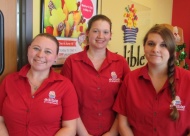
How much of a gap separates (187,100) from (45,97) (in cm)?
97

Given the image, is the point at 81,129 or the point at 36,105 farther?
the point at 81,129

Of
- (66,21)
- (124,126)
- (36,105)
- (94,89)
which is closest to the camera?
(36,105)

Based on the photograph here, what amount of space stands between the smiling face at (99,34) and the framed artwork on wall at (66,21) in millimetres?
463

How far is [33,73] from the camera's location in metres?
1.68

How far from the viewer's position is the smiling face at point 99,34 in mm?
1894

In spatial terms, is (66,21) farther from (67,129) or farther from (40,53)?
(67,129)

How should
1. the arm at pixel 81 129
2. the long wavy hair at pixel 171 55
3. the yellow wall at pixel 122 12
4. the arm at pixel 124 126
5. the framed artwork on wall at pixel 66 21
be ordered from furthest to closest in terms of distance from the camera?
the yellow wall at pixel 122 12 → the framed artwork on wall at pixel 66 21 → the arm at pixel 81 129 → the arm at pixel 124 126 → the long wavy hair at pixel 171 55

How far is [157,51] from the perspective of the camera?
5.15 ft

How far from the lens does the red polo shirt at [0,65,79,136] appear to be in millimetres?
1527

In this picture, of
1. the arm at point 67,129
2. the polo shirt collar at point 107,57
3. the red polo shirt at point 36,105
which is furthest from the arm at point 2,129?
the polo shirt collar at point 107,57

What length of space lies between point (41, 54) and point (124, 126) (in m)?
0.83

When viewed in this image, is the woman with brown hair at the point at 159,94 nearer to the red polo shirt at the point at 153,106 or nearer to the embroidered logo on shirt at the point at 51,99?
the red polo shirt at the point at 153,106

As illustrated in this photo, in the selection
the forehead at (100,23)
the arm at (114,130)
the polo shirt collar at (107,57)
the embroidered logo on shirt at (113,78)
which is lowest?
the arm at (114,130)

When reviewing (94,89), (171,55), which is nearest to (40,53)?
(94,89)
